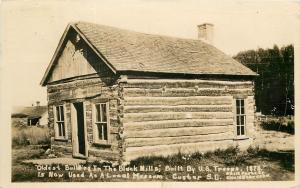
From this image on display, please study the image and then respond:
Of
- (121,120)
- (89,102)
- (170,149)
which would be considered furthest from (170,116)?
(89,102)

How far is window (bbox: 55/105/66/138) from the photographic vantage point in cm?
1046

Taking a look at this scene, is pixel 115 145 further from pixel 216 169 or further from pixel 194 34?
pixel 194 34

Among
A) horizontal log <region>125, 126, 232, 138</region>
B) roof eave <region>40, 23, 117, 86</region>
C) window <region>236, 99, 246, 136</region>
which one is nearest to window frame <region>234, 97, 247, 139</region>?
window <region>236, 99, 246, 136</region>

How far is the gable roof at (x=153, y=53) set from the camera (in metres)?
9.12

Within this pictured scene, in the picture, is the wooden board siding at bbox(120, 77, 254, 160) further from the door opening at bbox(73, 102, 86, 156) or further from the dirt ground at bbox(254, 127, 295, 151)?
the door opening at bbox(73, 102, 86, 156)

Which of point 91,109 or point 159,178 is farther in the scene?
point 91,109

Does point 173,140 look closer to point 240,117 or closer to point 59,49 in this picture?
point 240,117

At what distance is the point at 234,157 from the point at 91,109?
2.94 meters

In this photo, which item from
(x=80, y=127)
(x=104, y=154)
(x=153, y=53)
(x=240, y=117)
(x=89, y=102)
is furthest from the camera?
(x=80, y=127)

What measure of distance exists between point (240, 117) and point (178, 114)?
1.63 m

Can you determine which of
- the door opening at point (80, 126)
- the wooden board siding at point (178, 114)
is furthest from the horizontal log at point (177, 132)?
the door opening at point (80, 126)

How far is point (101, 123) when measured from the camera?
953 centimetres

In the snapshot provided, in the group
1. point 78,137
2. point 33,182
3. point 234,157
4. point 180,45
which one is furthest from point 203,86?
point 33,182

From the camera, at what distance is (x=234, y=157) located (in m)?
9.36
